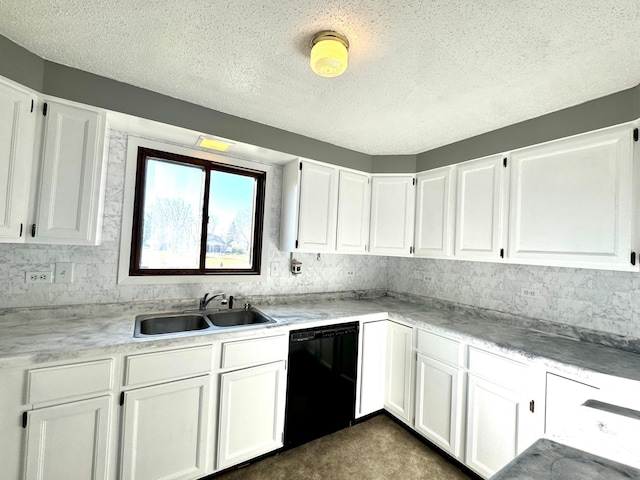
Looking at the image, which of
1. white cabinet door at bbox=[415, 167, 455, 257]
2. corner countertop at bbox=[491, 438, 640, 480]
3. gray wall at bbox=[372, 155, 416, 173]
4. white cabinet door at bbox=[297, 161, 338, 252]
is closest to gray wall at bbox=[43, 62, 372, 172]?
white cabinet door at bbox=[297, 161, 338, 252]

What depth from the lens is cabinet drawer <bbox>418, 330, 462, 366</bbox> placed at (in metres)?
2.04

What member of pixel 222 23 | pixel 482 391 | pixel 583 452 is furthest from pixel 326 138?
pixel 583 452

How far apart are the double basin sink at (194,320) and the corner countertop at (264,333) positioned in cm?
8

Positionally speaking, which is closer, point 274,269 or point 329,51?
point 329,51

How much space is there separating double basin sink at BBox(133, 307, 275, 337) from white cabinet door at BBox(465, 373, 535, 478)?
4.87 ft

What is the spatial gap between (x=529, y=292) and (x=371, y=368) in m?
1.40

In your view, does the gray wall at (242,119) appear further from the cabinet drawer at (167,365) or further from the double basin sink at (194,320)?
the cabinet drawer at (167,365)

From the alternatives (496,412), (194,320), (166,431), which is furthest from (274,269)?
(496,412)

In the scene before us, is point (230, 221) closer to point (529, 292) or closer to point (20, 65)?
point (20, 65)

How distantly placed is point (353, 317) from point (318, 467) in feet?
3.45

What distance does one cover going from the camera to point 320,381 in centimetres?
223

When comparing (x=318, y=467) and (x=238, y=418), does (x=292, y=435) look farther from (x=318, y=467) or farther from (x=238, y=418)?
(x=238, y=418)

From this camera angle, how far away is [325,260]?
121 inches

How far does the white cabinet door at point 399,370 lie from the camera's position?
7.85 ft
